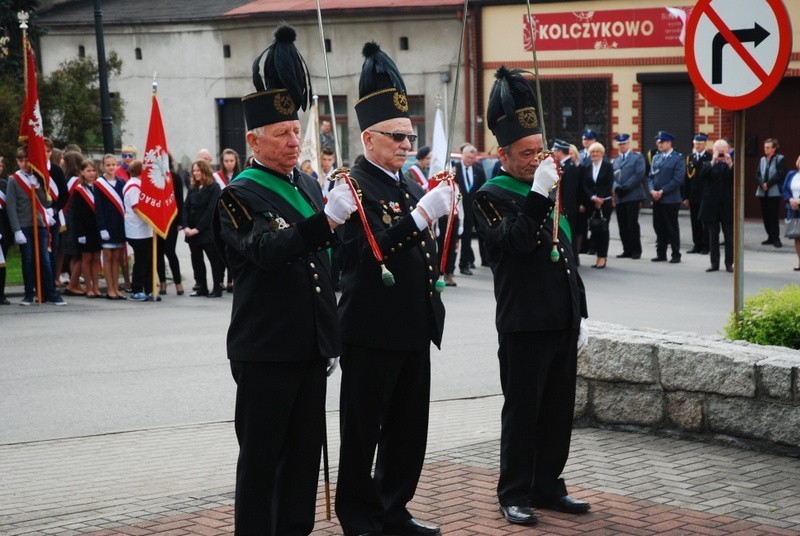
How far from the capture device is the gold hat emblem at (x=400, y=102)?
19.9ft

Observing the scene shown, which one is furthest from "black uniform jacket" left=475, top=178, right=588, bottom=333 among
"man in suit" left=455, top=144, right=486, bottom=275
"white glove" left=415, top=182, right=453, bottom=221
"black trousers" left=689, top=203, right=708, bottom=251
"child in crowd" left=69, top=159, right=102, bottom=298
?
"black trousers" left=689, top=203, right=708, bottom=251

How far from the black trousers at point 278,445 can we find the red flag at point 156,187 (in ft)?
38.8

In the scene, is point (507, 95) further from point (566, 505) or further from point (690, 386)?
point (690, 386)

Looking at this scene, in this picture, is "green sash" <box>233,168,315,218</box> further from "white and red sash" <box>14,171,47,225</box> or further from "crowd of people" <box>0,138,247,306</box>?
"white and red sash" <box>14,171,47,225</box>

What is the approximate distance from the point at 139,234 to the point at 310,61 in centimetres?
1881

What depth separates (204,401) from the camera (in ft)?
33.2

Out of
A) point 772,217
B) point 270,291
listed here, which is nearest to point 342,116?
point 772,217

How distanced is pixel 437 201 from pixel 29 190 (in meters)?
12.1

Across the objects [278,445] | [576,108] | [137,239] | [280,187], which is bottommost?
[278,445]

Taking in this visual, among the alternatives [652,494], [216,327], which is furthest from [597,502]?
[216,327]

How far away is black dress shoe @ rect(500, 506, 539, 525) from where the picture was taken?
20.4 ft

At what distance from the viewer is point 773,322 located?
797 centimetres

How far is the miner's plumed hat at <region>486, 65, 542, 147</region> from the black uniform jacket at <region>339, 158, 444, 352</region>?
0.66 m

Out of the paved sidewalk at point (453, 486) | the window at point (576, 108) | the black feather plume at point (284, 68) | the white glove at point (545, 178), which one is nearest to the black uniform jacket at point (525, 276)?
the white glove at point (545, 178)
